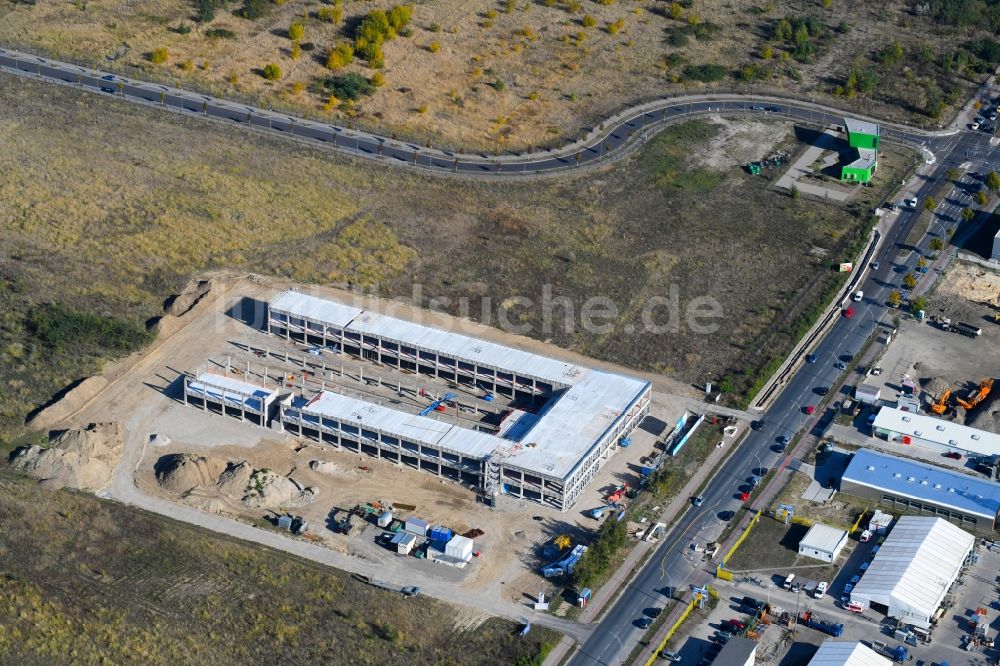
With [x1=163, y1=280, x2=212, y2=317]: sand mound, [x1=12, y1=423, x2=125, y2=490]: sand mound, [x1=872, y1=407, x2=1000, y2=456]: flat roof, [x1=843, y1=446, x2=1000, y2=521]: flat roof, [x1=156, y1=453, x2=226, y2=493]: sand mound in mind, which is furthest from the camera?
[x1=163, y1=280, x2=212, y2=317]: sand mound

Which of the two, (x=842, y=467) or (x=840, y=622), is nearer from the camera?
(x=840, y=622)

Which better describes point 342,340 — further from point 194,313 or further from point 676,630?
point 676,630

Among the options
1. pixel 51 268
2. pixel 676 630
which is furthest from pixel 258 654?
pixel 51 268

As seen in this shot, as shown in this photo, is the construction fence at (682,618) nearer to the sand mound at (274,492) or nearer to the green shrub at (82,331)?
the sand mound at (274,492)

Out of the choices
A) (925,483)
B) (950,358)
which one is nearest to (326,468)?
(925,483)

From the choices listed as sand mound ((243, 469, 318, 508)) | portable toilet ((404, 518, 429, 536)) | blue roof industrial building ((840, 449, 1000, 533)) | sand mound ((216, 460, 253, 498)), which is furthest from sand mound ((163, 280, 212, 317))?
blue roof industrial building ((840, 449, 1000, 533))

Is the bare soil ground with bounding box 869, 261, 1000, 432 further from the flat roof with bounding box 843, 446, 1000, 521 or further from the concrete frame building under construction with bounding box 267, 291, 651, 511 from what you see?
the concrete frame building under construction with bounding box 267, 291, 651, 511

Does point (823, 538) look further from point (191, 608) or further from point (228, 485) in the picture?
point (191, 608)
